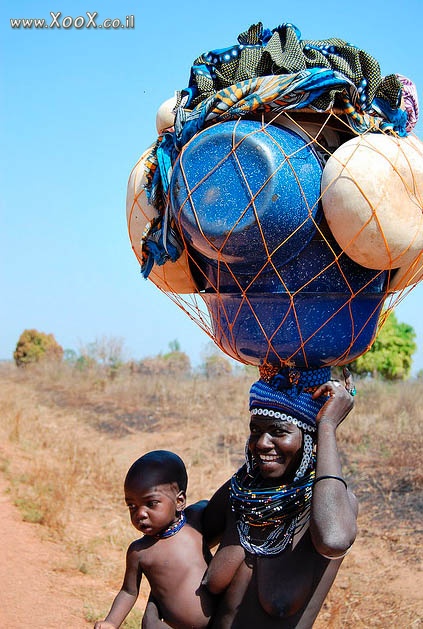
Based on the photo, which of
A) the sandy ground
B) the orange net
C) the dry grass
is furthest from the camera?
the dry grass

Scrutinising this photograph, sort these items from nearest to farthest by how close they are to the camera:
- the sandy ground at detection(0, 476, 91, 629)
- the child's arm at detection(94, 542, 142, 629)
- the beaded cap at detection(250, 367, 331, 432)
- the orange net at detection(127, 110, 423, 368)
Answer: the orange net at detection(127, 110, 423, 368) < the beaded cap at detection(250, 367, 331, 432) < the child's arm at detection(94, 542, 142, 629) < the sandy ground at detection(0, 476, 91, 629)

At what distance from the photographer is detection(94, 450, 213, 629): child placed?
90.4 inches

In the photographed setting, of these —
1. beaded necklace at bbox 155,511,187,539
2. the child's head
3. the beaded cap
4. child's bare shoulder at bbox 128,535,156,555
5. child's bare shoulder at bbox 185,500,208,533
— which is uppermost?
the beaded cap

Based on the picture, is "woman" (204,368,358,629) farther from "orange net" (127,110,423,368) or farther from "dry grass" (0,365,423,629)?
"dry grass" (0,365,423,629)

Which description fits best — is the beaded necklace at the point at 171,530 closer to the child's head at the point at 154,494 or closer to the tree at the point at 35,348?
the child's head at the point at 154,494

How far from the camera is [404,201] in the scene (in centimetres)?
185

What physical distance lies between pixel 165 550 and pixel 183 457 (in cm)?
692

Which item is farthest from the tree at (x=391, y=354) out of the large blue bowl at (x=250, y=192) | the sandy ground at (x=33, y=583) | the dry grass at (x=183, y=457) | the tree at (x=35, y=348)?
the large blue bowl at (x=250, y=192)

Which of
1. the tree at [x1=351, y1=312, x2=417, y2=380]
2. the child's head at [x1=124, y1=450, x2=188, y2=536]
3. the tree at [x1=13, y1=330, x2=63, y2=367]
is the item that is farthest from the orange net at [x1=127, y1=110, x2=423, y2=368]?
the tree at [x1=13, y1=330, x2=63, y2=367]

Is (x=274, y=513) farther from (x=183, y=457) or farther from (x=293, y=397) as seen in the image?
(x=183, y=457)

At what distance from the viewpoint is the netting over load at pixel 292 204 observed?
1851 millimetres

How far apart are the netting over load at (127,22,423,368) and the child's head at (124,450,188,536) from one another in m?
0.53

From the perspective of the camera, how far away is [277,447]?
2104 mm

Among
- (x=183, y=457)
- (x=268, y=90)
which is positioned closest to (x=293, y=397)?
(x=268, y=90)
